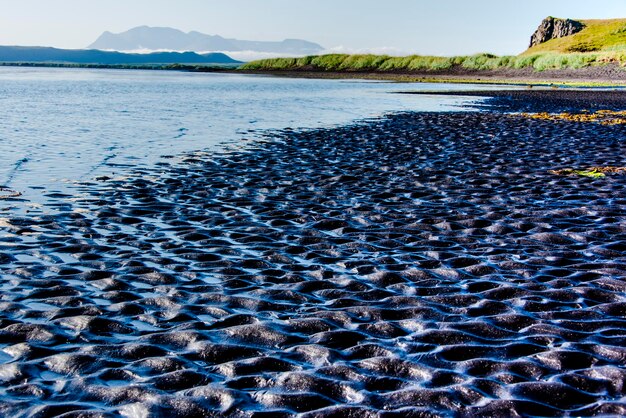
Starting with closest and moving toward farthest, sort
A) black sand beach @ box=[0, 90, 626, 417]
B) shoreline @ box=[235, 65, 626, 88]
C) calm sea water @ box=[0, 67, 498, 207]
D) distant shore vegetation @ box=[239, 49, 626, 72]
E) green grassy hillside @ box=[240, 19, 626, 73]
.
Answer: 1. black sand beach @ box=[0, 90, 626, 417]
2. calm sea water @ box=[0, 67, 498, 207]
3. shoreline @ box=[235, 65, 626, 88]
4. distant shore vegetation @ box=[239, 49, 626, 72]
5. green grassy hillside @ box=[240, 19, 626, 73]

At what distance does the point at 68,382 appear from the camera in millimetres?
7043

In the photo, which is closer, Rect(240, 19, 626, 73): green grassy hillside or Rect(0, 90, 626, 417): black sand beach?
Rect(0, 90, 626, 417): black sand beach

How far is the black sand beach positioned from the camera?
22.2ft

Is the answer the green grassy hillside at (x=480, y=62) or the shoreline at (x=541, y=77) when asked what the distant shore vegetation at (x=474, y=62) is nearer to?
the green grassy hillside at (x=480, y=62)

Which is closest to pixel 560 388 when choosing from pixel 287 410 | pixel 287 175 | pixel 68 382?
pixel 287 410

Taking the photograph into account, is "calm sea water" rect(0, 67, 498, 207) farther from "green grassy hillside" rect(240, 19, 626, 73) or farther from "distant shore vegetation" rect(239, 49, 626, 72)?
"green grassy hillside" rect(240, 19, 626, 73)

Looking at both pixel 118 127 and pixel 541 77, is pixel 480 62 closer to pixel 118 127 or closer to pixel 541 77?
pixel 541 77

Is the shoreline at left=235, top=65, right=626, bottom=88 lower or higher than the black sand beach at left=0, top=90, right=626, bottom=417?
higher

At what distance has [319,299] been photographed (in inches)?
386

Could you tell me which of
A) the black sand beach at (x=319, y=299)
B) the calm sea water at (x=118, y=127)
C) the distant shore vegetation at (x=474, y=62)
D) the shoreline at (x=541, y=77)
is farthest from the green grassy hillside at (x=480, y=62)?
the black sand beach at (x=319, y=299)

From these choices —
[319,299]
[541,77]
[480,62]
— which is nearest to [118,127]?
[319,299]

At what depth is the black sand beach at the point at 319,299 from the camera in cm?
678

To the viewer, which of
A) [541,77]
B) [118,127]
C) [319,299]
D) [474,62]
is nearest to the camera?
[319,299]

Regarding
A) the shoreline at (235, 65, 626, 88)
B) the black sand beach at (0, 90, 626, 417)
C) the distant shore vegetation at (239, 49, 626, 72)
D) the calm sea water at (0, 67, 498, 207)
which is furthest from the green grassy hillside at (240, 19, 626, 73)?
the black sand beach at (0, 90, 626, 417)
